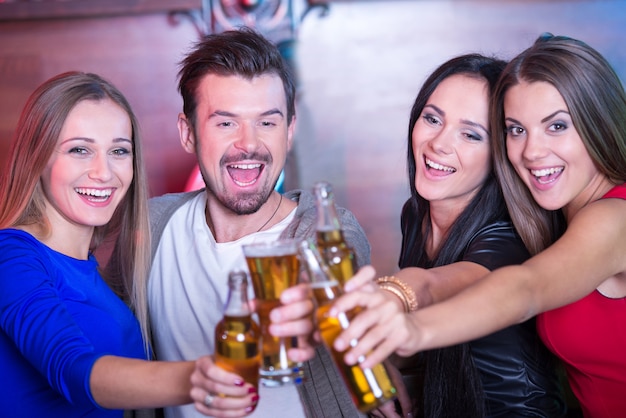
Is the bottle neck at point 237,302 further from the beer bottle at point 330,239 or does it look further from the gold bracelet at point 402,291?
the gold bracelet at point 402,291

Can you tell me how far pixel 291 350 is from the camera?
1175 mm

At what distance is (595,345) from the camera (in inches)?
65.4

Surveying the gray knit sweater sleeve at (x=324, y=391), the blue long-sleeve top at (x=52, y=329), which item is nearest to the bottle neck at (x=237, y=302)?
the blue long-sleeve top at (x=52, y=329)

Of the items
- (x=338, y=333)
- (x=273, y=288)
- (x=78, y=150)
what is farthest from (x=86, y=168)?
(x=338, y=333)

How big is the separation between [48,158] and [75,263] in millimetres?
257

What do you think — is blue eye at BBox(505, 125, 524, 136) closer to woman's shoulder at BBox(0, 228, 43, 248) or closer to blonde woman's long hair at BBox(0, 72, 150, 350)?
blonde woman's long hair at BBox(0, 72, 150, 350)

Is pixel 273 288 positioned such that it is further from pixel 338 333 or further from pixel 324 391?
pixel 324 391

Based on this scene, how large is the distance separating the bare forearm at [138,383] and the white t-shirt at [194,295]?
1.86ft

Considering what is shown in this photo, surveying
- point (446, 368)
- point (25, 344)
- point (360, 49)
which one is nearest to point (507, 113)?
point (446, 368)

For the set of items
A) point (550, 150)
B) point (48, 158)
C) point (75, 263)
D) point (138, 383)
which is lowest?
point (138, 383)

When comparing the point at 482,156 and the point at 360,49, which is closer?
the point at 482,156

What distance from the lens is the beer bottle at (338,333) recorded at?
111 centimetres

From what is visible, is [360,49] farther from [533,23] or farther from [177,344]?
[177,344]

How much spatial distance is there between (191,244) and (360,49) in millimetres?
Answer: 2523
